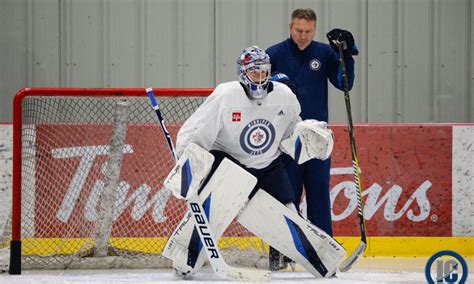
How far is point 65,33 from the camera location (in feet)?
29.2

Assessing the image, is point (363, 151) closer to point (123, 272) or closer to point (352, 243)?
point (352, 243)

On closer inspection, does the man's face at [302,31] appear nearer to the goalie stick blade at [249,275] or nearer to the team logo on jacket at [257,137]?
the team logo on jacket at [257,137]

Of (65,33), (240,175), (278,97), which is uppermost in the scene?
(65,33)

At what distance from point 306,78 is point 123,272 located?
4.82 feet

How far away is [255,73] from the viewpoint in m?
5.64

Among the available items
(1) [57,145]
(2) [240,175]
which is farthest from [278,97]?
(1) [57,145]

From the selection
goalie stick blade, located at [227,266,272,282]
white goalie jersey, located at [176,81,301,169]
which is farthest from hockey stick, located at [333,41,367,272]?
goalie stick blade, located at [227,266,272,282]

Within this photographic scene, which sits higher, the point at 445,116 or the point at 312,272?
the point at 445,116

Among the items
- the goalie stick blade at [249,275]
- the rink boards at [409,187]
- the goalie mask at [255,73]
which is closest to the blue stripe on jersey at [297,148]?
the goalie mask at [255,73]

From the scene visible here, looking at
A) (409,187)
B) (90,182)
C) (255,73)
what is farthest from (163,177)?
(409,187)

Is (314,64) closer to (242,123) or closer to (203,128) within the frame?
(242,123)

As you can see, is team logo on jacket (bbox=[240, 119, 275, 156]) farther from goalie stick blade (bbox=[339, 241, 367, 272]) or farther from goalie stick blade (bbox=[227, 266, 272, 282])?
goalie stick blade (bbox=[339, 241, 367, 272])

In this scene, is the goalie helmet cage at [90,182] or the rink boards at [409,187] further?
the rink boards at [409,187]

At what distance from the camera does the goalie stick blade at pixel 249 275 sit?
18.0ft
